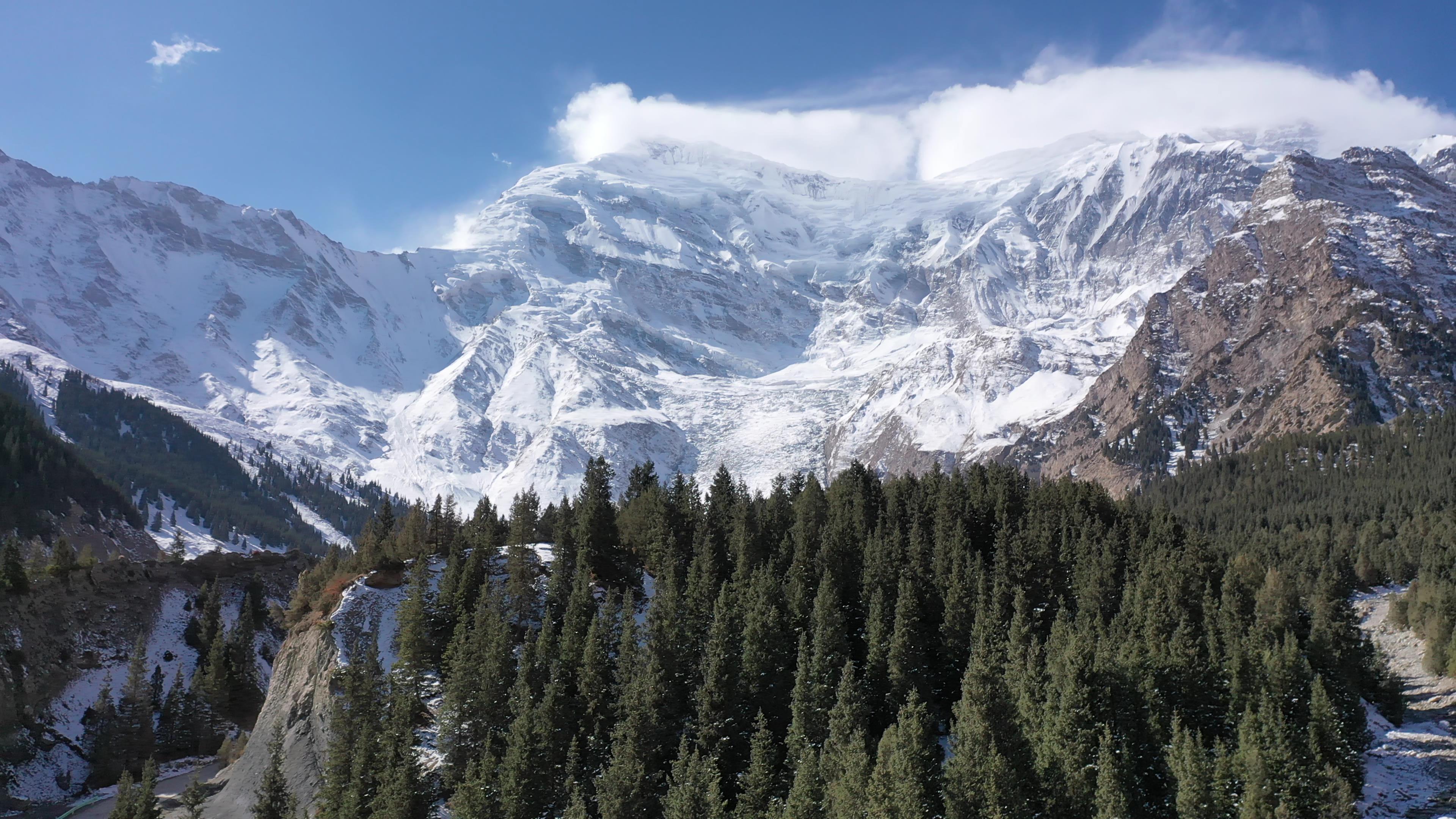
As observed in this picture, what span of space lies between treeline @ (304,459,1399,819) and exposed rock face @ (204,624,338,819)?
5002 mm

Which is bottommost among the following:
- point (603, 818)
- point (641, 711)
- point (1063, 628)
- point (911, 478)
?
point (603, 818)

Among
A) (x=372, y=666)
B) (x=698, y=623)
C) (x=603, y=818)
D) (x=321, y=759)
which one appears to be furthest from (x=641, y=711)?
(x=321, y=759)

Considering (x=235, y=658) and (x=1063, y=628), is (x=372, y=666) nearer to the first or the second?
(x=1063, y=628)

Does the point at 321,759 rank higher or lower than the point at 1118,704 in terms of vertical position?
lower

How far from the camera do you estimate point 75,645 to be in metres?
123

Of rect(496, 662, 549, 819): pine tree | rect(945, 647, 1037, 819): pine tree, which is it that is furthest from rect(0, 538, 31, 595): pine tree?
rect(945, 647, 1037, 819): pine tree

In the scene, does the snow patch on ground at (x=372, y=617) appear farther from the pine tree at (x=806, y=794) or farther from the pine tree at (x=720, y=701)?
the pine tree at (x=806, y=794)

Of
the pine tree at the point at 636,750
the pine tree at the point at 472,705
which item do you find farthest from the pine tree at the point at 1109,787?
the pine tree at the point at 472,705

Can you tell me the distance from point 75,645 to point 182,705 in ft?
52.0

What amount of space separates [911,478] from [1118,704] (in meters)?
59.6

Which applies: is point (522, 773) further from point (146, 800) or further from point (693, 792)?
point (146, 800)

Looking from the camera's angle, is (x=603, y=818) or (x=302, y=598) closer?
(x=603, y=818)

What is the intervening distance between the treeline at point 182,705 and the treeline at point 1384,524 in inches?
5533

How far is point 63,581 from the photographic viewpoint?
127 metres
